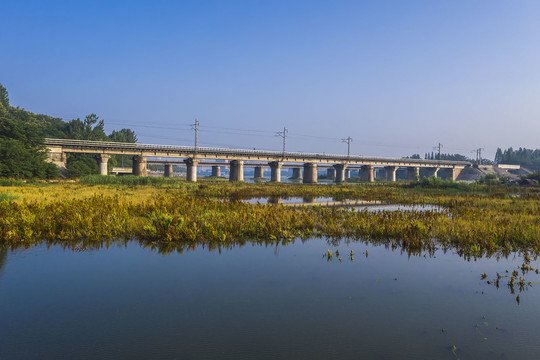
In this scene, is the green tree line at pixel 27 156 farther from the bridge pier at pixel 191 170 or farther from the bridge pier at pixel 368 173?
the bridge pier at pixel 368 173

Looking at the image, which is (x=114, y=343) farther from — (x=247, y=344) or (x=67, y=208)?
(x=67, y=208)

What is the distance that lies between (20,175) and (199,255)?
150 feet

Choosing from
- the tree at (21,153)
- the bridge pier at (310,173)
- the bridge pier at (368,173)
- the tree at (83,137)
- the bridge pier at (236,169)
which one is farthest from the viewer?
the bridge pier at (368,173)

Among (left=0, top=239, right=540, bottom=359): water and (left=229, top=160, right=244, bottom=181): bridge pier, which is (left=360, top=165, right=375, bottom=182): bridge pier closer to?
(left=229, top=160, right=244, bottom=181): bridge pier

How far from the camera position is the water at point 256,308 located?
518cm

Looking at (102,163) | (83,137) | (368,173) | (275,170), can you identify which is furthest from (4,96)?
(368,173)

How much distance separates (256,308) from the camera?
6.63 m

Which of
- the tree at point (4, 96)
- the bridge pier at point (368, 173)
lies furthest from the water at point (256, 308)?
the tree at point (4, 96)

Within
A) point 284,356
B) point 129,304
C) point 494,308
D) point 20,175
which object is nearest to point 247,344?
point 284,356

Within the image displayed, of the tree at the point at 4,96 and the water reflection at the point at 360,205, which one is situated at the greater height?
the tree at the point at 4,96

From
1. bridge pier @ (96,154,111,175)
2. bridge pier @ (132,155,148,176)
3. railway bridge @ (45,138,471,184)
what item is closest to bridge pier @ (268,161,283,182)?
railway bridge @ (45,138,471,184)

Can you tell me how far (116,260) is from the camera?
988 cm

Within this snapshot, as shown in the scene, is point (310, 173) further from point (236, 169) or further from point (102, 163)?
point (102, 163)

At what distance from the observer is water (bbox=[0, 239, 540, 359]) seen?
5176 mm
